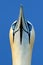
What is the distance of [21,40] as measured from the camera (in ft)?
14.4

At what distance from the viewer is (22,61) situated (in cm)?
451

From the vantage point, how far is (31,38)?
450 cm

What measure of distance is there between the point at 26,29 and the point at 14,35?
0.09 m

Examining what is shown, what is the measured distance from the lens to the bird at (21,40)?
4384 millimetres

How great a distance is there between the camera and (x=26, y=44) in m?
4.45

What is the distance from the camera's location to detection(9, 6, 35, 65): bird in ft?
14.4

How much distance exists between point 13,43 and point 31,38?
4.8 inches

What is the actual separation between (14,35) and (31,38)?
0.41 ft

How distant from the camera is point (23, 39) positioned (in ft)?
14.4

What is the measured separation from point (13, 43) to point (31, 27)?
Answer: 16cm

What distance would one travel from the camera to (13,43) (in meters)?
4.48

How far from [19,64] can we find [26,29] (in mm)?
246

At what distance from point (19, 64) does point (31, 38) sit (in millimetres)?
186

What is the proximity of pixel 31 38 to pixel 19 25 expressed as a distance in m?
0.16
